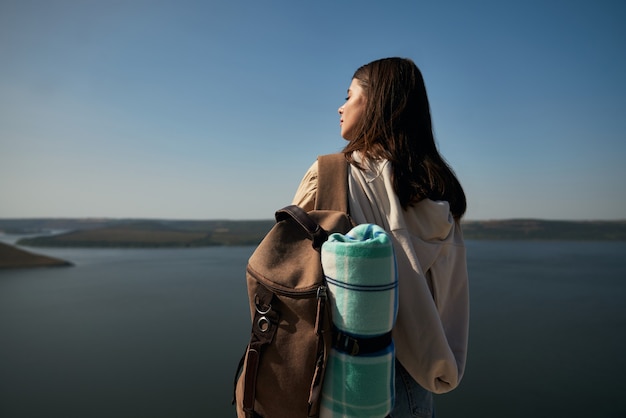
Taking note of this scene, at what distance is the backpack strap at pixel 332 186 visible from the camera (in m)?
0.58

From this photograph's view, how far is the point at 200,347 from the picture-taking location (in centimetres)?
764

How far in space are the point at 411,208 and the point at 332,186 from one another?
163 mm

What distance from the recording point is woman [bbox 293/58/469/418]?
1.91 ft

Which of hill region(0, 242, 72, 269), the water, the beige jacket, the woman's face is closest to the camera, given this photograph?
the beige jacket

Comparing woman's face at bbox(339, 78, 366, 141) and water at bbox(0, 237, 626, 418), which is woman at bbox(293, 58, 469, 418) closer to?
woman's face at bbox(339, 78, 366, 141)

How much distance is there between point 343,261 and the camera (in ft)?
1.52

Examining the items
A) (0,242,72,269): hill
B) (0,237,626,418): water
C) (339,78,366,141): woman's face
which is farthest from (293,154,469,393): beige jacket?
(0,242,72,269): hill

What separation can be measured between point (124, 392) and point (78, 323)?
452 centimetres

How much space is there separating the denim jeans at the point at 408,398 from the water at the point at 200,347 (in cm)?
585

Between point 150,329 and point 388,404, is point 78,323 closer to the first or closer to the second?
point 150,329

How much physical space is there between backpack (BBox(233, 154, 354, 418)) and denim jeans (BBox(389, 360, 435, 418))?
19cm

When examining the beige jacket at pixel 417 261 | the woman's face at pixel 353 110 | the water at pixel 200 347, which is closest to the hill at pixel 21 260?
the water at pixel 200 347

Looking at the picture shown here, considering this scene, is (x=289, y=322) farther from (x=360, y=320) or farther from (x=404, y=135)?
(x=404, y=135)

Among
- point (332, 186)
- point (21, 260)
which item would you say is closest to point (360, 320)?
point (332, 186)
